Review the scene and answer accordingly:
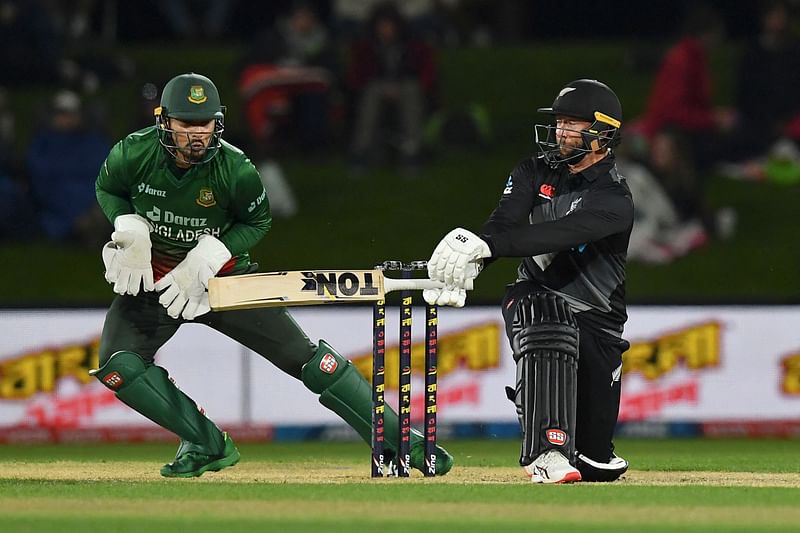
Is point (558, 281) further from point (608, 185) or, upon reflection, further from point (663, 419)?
point (663, 419)

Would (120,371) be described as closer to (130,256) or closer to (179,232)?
(130,256)

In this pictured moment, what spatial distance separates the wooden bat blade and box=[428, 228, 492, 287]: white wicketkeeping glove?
290mm

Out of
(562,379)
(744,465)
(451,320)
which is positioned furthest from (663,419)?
(562,379)

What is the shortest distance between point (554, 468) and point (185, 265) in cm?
177

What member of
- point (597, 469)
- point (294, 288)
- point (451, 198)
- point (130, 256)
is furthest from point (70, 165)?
point (597, 469)

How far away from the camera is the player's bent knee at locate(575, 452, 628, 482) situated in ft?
22.2

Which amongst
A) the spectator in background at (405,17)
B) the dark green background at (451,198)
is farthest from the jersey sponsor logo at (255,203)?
the spectator in background at (405,17)

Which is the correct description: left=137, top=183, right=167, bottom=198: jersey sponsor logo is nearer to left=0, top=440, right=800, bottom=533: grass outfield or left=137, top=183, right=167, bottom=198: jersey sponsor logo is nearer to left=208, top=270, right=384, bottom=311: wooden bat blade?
left=208, top=270, right=384, bottom=311: wooden bat blade

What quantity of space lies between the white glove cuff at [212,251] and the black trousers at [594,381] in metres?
1.21

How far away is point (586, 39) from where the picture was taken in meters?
15.6

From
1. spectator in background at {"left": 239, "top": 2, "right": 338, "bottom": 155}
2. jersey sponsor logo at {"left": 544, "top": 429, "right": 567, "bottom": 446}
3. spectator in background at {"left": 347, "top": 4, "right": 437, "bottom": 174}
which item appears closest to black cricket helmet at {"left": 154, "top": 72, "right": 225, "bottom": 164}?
jersey sponsor logo at {"left": 544, "top": 429, "right": 567, "bottom": 446}

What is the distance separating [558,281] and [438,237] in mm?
6376

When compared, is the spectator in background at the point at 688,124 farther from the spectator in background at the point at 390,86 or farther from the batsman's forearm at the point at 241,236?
the batsman's forearm at the point at 241,236

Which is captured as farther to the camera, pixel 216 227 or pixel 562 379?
pixel 216 227
